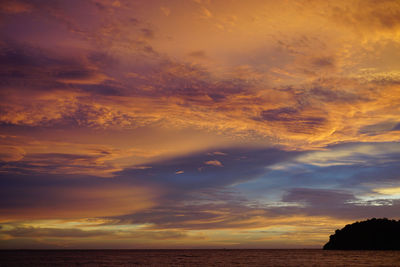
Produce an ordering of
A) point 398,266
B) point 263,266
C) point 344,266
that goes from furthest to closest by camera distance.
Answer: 1. point 263,266
2. point 344,266
3. point 398,266

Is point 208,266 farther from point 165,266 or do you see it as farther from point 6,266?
point 6,266

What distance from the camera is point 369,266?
89.8 m

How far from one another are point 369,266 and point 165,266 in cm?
5371

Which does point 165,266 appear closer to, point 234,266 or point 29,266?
point 234,266

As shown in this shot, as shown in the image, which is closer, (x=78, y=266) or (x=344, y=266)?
(x=344, y=266)

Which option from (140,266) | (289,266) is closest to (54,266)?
(140,266)

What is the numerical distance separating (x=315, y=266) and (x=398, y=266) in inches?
754

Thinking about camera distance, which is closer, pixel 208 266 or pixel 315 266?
pixel 315 266

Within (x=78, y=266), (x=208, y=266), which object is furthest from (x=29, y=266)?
(x=208, y=266)

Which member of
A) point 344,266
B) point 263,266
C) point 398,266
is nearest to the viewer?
point 398,266

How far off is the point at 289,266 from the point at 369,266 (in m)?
19.5

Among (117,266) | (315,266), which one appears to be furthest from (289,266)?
(117,266)

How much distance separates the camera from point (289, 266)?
94.8 meters

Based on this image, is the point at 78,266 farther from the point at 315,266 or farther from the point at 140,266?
the point at 315,266
